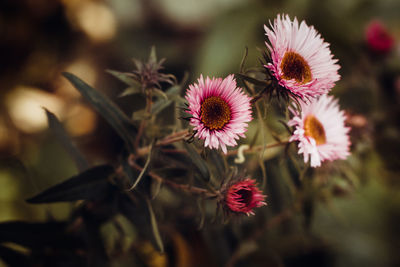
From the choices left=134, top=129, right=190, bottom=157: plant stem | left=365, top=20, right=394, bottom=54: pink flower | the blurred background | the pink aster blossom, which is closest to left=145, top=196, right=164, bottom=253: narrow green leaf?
left=134, top=129, right=190, bottom=157: plant stem

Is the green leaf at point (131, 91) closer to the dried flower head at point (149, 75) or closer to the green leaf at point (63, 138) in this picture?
the dried flower head at point (149, 75)

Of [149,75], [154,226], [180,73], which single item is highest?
[180,73]

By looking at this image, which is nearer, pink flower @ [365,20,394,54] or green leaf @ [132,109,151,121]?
green leaf @ [132,109,151,121]

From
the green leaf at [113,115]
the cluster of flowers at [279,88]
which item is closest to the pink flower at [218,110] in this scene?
the cluster of flowers at [279,88]

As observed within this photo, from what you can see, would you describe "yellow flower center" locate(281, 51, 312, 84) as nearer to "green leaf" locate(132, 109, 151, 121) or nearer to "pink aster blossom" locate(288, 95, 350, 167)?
"pink aster blossom" locate(288, 95, 350, 167)

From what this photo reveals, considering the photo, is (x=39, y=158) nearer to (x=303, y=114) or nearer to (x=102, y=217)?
(x=102, y=217)

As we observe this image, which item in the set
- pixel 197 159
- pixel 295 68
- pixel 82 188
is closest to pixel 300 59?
pixel 295 68

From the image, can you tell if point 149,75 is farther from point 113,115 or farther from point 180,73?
point 180,73
